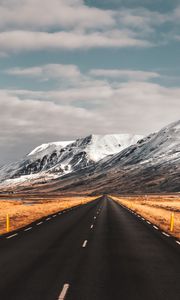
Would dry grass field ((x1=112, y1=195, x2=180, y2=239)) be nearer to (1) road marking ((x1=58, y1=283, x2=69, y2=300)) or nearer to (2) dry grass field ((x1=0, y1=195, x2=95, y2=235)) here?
(2) dry grass field ((x1=0, y1=195, x2=95, y2=235))

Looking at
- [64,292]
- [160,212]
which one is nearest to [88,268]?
[64,292]

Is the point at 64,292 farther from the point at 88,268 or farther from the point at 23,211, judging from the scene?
the point at 23,211

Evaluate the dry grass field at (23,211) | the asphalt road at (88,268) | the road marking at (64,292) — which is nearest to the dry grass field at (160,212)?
the asphalt road at (88,268)

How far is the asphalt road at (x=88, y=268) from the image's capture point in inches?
363

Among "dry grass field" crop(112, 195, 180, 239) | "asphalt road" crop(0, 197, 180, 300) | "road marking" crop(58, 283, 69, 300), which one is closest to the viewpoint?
"road marking" crop(58, 283, 69, 300)

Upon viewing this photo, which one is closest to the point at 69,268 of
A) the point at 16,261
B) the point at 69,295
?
the point at 16,261

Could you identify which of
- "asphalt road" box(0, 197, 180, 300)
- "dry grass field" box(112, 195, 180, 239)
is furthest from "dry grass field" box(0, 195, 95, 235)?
"dry grass field" box(112, 195, 180, 239)

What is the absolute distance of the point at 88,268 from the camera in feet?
40.4

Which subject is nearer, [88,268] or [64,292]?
[64,292]

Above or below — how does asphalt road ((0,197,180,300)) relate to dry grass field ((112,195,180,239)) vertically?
below

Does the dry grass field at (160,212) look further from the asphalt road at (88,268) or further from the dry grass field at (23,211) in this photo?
the dry grass field at (23,211)

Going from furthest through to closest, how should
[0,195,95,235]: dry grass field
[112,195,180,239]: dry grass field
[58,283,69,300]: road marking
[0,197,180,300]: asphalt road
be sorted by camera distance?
[0,195,95,235]: dry grass field, [112,195,180,239]: dry grass field, [0,197,180,300]: asphalt road, [58,283,69,300]: road marking

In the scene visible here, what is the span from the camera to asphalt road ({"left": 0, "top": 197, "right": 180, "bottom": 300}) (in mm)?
9219

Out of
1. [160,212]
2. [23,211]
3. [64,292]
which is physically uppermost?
[23,211]
